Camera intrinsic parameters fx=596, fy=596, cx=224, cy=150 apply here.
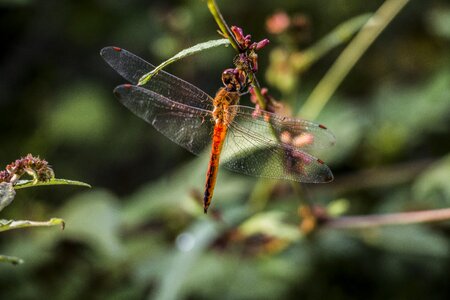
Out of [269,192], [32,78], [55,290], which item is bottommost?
[55,290]

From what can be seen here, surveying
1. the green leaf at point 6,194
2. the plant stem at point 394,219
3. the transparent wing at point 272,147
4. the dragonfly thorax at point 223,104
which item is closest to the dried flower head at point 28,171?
the green leaf at point 6,194

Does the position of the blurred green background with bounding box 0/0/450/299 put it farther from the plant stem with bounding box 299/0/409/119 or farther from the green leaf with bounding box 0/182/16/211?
the green leaf with bounding box 0/182/16/211

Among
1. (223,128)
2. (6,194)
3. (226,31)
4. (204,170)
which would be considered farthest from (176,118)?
(6,194)

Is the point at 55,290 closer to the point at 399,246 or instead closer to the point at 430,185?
the point at 399,246

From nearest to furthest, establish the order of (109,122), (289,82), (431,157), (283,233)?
(283,233) < (289,82) < (431,157) < (109,122)

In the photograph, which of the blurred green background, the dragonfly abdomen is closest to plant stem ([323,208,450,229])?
the blurred green background

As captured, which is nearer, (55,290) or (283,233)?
(283,233)

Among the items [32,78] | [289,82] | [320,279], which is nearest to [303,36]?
[289,82]

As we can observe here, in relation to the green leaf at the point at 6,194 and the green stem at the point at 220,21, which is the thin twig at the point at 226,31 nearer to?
the green stem at the point at 220,21

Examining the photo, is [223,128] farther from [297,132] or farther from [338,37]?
[338,37]
